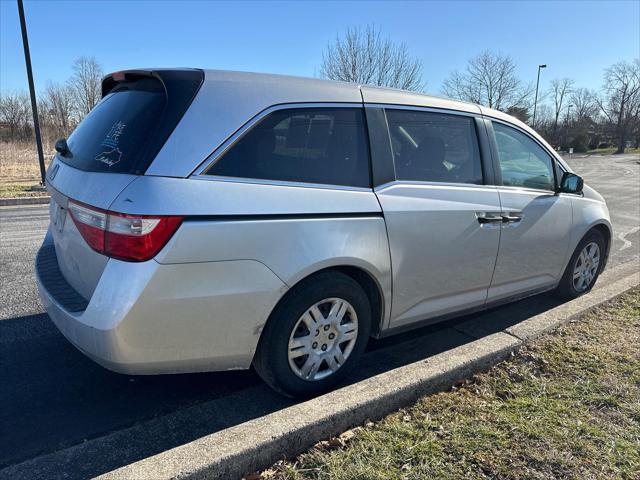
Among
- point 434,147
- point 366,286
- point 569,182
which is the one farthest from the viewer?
point 569,182

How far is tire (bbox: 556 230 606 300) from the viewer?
452cm

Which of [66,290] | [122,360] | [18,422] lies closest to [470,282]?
[122,360]

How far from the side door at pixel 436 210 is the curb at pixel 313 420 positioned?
389 mm

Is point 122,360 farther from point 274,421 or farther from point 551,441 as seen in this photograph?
point 551,441

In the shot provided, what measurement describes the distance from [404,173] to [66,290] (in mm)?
2114

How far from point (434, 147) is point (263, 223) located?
1.53m

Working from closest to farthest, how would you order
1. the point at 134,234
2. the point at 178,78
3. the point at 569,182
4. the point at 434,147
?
the point at 134,234 → the point at 178,78 → the point at 434,147 → the point at 569,182

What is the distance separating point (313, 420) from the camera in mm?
2436

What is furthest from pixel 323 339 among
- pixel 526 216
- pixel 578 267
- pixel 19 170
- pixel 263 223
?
pixel 19 170

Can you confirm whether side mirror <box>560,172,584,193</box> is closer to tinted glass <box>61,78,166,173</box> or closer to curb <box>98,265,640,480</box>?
curb <box>98,265,640,480</box>

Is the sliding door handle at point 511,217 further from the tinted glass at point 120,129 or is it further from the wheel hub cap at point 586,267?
the tinted glass at point 120,129

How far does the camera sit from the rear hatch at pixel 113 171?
224cm

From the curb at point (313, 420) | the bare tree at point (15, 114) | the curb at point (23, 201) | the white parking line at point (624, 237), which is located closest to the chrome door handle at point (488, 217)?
the curb at point (313, 420)

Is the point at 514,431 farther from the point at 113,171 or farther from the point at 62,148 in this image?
the point at 62,148
